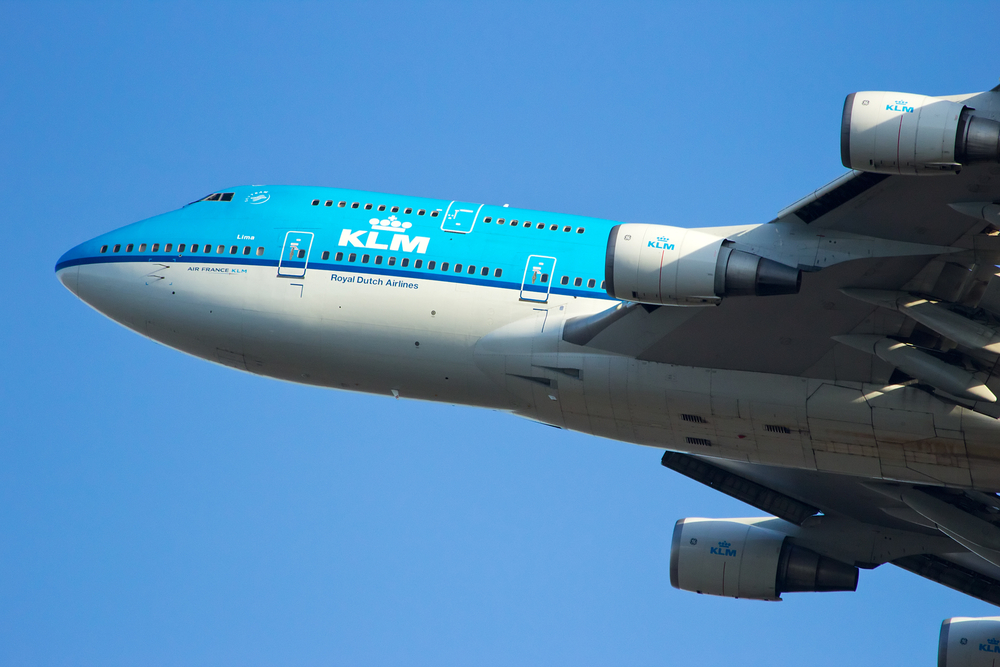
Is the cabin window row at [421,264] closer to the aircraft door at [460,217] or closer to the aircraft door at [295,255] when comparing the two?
the aircraft door at [295,255]

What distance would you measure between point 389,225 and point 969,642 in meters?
16.2

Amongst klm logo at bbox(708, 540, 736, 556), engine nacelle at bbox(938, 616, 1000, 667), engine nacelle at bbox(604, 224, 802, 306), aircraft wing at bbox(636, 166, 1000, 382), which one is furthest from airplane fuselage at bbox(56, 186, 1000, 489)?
engine nacelle at bbox(938, 616, 1000, 667)

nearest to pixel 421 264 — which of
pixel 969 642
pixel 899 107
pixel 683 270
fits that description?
pixel 683 270

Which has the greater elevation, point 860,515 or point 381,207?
point 381,207

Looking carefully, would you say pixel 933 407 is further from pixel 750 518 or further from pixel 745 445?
pixel 750 518

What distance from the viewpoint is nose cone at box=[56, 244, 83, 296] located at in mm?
27953

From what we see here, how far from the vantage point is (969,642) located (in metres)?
Answer: 27.6

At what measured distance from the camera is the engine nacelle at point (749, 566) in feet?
89.8

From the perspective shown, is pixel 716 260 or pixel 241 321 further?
pixel 241 321

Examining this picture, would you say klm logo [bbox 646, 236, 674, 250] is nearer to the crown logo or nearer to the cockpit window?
the crown logo

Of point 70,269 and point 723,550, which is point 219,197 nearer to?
point 70,269

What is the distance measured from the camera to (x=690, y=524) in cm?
2831

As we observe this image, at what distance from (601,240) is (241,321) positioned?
7.81m

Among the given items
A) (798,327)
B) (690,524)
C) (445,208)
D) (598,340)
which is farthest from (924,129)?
(690,524)
